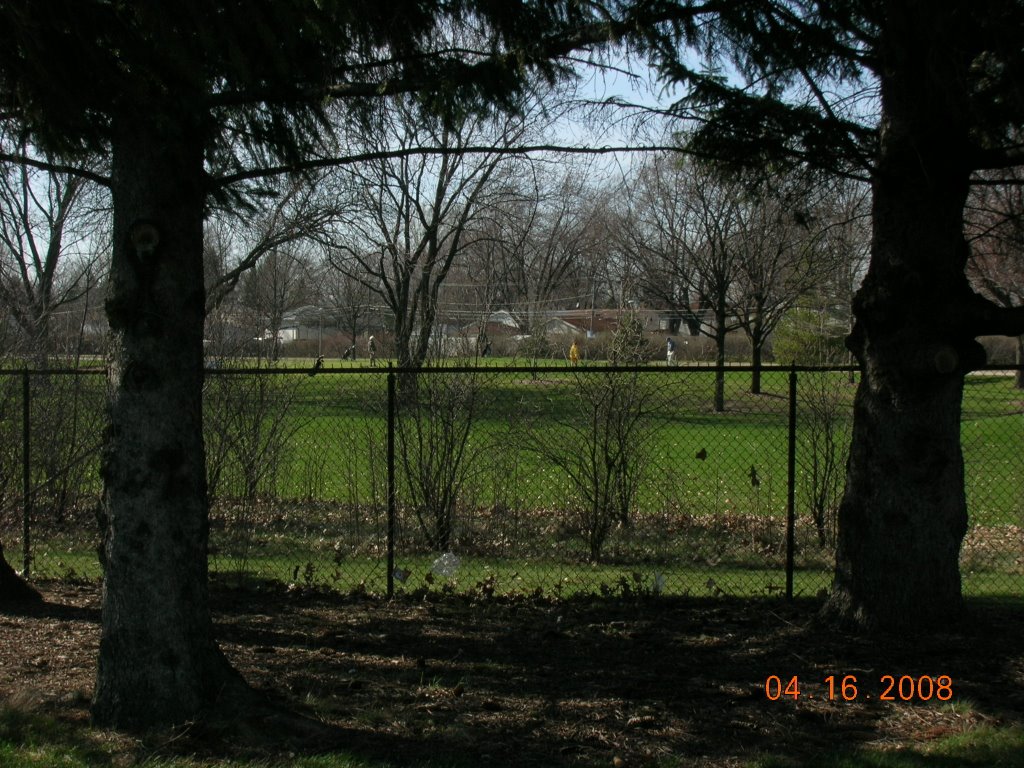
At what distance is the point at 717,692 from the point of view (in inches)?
191

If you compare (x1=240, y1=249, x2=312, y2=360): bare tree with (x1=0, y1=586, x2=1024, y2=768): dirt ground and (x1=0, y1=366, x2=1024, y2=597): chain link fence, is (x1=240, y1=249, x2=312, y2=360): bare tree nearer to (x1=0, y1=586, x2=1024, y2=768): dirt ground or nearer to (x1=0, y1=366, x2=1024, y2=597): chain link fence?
(x1=0, y1=366, x2=1024, y2=597): chain link fence

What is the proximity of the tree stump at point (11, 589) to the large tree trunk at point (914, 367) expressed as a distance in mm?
5877

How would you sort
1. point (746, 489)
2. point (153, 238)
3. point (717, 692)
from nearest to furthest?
point (153, 238) → point (717, 692) → point (746, 489)

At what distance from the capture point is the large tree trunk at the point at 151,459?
13.7ft

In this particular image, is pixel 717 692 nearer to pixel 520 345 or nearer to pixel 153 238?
pixel 153 238

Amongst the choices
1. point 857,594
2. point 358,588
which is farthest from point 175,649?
point 857,594

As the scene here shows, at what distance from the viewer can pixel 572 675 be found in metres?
5.20

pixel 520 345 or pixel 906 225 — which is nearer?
pixel 906 225

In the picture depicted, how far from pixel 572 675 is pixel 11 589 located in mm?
4367

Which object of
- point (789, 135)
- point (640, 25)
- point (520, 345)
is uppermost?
point (640, 25)

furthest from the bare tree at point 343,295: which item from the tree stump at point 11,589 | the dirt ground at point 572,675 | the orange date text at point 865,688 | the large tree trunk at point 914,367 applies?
the orange date text at point 865,688

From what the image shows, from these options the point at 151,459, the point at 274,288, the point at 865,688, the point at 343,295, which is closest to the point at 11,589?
the point at 151,459

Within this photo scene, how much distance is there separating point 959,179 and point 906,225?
427 mm

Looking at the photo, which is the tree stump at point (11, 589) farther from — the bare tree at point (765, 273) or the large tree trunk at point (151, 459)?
the bare tree at point (765, 273)
